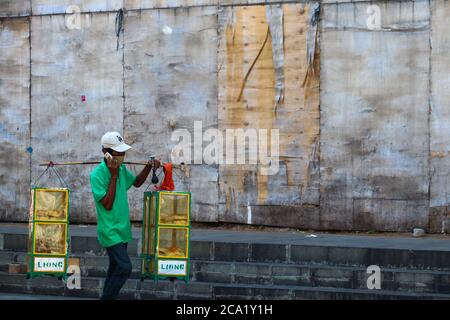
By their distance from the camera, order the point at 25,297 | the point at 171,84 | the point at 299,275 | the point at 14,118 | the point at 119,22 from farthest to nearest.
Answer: the point at 14,118 → the point at 119,22 → the point at 171,84 → the point at 25,297 → the point at 299,275

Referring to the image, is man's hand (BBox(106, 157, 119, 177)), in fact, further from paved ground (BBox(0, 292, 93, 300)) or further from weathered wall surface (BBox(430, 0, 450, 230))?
weathered wall surface (BBox(430, 0, 450, 230))

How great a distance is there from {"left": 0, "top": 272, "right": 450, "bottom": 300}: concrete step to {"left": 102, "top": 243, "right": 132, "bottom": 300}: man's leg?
1.85 meters

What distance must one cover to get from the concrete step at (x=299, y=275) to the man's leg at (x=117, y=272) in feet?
7.67

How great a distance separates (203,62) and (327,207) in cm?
251

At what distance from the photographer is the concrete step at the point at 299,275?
10.3m

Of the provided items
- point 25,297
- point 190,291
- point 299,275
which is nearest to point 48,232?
point 25,297

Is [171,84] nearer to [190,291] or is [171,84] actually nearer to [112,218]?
[190,291]

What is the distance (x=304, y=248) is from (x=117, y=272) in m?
3.03

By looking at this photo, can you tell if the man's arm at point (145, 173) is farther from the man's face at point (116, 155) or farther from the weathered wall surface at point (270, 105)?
the weathered wall surface at point (270, 105)

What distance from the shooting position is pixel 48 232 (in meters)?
9.80

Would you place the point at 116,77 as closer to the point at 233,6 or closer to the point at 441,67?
the point at 233,6

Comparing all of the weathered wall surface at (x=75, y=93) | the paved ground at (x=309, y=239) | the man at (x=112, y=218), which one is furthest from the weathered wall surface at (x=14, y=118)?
the man at (x=112, y=218)
